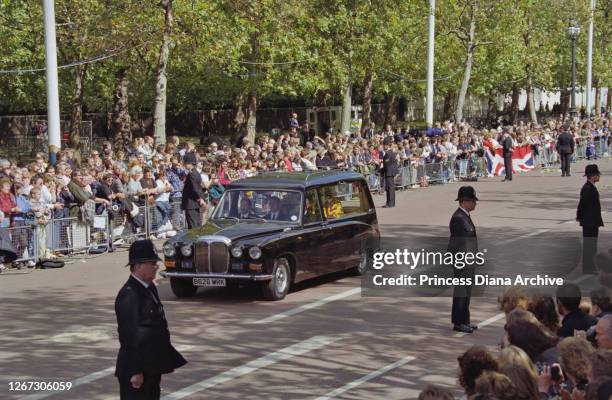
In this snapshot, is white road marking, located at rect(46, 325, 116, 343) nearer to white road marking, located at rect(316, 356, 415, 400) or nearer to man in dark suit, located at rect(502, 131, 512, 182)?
white road marking, located at rect(316, 356, 415, 400)

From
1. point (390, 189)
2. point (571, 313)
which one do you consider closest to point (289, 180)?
point (571, 313)

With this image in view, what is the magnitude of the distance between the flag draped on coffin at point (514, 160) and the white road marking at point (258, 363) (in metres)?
27.6

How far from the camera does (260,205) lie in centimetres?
1722

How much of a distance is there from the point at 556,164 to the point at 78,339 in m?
35.9

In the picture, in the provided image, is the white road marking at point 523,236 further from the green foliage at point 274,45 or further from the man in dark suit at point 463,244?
the green foliage at point 274,45

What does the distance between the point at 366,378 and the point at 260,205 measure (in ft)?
19.9

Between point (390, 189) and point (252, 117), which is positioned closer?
point (390, 189)

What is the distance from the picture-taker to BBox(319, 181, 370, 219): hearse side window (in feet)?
58.1

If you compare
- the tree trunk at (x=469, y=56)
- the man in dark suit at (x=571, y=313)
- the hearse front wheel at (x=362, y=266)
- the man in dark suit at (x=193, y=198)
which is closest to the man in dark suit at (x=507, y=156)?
the tree trunk at (x=469, y=56)

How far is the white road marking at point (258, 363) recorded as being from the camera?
1109cm

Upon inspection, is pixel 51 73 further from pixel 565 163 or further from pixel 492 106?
pixel 492 106

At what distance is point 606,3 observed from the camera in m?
76.2

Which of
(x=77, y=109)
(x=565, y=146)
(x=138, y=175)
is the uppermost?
(x=77, y=109)

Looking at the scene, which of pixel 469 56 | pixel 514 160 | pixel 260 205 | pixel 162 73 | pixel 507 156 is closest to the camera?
pixel 260 205
